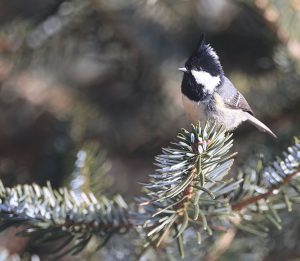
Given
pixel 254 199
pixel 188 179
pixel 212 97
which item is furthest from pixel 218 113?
pixel 188 179

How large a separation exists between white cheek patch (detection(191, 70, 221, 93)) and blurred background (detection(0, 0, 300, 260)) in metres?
0.08

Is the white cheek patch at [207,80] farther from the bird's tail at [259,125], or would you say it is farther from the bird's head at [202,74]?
the bird's tail at [259,125]

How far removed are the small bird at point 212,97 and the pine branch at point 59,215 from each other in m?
0.49

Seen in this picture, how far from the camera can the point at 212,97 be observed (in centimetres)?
170

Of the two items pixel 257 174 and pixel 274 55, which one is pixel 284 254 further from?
pixel 274 55

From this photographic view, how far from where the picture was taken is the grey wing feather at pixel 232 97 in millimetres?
1656

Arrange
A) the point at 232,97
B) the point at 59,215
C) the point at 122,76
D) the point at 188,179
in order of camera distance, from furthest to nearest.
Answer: the point at 122,76, the point at 232,97, the point at 59,215, the point at 188,179

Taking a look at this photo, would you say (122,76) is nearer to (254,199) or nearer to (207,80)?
(207,80)

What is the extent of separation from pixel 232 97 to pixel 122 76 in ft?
1.16

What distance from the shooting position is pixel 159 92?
1.75 metres

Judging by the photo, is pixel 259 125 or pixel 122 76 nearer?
pixel 259 125

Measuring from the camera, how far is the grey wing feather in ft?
5.43

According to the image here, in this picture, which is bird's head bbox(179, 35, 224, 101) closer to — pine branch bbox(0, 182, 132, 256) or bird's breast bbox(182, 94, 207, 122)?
bird's breast bbox(182, 94, 207, 122)

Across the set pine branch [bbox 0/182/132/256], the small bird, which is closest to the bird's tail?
the small bird
